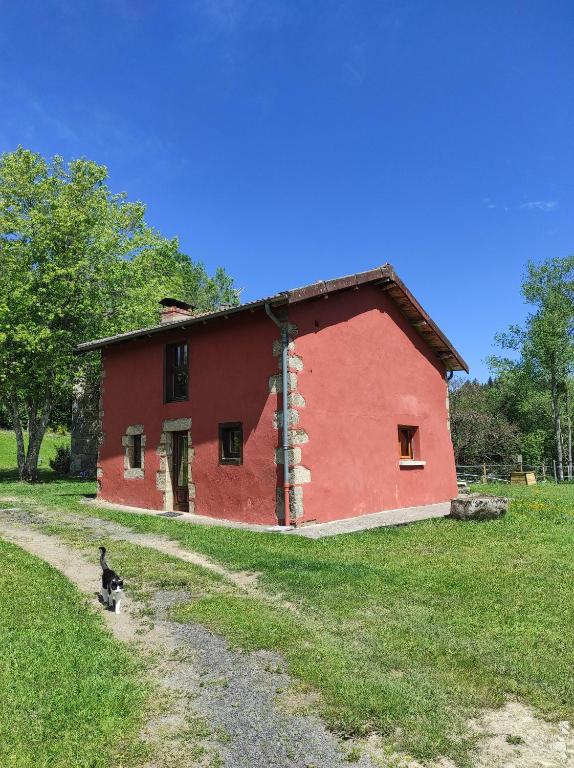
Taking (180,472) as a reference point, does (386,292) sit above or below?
above

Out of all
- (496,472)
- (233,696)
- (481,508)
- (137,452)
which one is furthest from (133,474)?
(496,472)

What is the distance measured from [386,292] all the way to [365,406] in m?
3.47

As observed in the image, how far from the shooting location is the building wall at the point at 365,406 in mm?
12750

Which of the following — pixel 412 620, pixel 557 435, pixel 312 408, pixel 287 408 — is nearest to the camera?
pixel 412 620

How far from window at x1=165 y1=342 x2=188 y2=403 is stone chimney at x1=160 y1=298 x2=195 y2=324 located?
205 cm

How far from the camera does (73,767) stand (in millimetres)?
3314

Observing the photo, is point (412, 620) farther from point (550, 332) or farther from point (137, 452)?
point (550, 332)

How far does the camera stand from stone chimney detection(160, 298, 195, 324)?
17598mm

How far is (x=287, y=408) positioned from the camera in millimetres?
12195

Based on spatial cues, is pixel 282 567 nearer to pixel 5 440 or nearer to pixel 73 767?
pixel 73 767

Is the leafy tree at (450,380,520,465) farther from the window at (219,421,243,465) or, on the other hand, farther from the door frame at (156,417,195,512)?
the window at (219,421,243,465)

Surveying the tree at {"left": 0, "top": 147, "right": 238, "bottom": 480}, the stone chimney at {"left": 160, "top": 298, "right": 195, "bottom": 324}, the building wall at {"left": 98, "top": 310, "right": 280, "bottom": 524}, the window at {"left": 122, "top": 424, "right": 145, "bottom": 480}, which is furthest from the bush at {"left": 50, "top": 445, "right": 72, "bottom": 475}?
the stone chimney at {"left": 160, "top": 298, "right": 195, "bottom": 324}

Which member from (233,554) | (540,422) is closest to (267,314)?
(233,554)

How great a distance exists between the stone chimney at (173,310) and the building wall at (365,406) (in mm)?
5838
